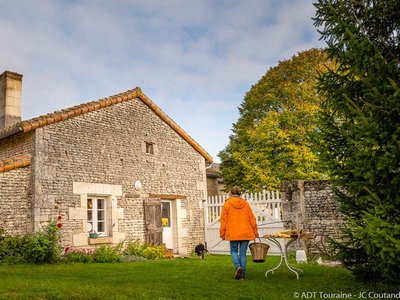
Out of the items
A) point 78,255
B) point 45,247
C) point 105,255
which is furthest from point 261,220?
point 45,247

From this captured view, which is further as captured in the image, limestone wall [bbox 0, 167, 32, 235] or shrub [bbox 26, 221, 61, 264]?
limestone wall [bbox 0, 167, 32, 235]

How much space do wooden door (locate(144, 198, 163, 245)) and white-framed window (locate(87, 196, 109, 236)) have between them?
1501 mm

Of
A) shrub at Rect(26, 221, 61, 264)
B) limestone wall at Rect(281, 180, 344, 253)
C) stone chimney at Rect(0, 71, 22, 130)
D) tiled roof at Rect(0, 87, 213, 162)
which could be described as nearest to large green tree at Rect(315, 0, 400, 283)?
limestone wall at Rect(281, 180, 344, 253)

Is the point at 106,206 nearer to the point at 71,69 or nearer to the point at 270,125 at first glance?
the point at 71,69

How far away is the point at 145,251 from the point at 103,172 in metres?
2.79

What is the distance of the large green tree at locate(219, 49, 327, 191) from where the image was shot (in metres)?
18.3

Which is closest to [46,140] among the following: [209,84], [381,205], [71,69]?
[71,69]

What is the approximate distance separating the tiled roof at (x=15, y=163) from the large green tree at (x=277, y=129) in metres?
11.4

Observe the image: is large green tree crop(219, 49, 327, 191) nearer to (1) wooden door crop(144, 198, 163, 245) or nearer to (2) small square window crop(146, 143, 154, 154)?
(2) small square window crop(146, 143, 154, 154)

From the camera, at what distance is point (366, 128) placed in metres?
4.56

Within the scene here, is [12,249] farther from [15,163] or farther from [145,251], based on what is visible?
[145,251]

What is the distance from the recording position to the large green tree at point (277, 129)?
18344mm

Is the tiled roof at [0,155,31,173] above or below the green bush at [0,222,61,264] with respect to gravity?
above

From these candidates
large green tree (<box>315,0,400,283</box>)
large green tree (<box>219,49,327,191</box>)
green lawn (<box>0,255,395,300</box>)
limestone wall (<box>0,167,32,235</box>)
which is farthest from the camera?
large green tree (<box>219,49,327,191</box>)
